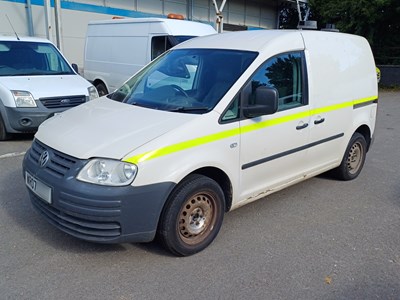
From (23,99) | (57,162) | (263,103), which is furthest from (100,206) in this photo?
(23,99)

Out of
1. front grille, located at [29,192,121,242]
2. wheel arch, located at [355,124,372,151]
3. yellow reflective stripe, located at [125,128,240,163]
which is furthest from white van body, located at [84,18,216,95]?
front grille, located at [29,192,121,242]

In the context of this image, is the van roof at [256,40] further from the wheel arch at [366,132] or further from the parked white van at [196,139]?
the wheel arch at [366,132]

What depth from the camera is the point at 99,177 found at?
278 cm

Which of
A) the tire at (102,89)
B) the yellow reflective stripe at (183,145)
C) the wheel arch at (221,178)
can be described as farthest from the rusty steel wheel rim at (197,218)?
the tire at (102,89)

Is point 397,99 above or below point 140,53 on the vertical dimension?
below

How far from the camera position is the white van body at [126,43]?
8648mm

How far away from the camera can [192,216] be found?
10.6 ft

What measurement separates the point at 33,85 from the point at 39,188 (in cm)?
414

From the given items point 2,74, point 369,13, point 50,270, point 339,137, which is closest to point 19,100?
point 2,74

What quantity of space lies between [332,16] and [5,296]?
2115cm

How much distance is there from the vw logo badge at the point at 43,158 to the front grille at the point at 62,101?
359 centimetres

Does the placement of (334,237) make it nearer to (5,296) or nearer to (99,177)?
(99,177)

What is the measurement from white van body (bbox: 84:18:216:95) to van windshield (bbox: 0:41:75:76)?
189 cm

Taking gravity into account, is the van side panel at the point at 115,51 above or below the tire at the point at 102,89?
above
